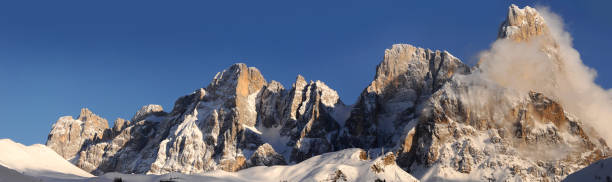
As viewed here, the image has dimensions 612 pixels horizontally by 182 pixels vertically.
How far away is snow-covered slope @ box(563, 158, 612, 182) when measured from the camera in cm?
16950

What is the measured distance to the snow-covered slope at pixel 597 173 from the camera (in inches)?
6673

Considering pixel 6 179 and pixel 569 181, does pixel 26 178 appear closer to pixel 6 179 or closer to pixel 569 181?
pixel 6 179

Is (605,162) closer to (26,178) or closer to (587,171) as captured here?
(587,171)

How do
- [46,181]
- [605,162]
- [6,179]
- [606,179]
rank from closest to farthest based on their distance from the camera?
[6,179], [606,179], [605,162], [46,181]

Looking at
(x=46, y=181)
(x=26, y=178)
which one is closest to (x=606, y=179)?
A: (x=26, y=178)

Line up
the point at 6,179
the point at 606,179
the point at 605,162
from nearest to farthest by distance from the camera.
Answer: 1. the point at 6,179
2. the point at 606,179
3. the point at 605,162

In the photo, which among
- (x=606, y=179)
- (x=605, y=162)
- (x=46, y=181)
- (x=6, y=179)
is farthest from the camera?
(x=46, y=181)

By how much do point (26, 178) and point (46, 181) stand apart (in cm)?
9852

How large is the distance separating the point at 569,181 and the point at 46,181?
137 meters

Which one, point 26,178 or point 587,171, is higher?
point 587,171

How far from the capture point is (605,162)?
581ft

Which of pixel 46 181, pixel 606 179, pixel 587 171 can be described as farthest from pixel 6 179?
pixel 587 171

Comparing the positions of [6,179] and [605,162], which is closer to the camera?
[6,179]

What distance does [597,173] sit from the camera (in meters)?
176
